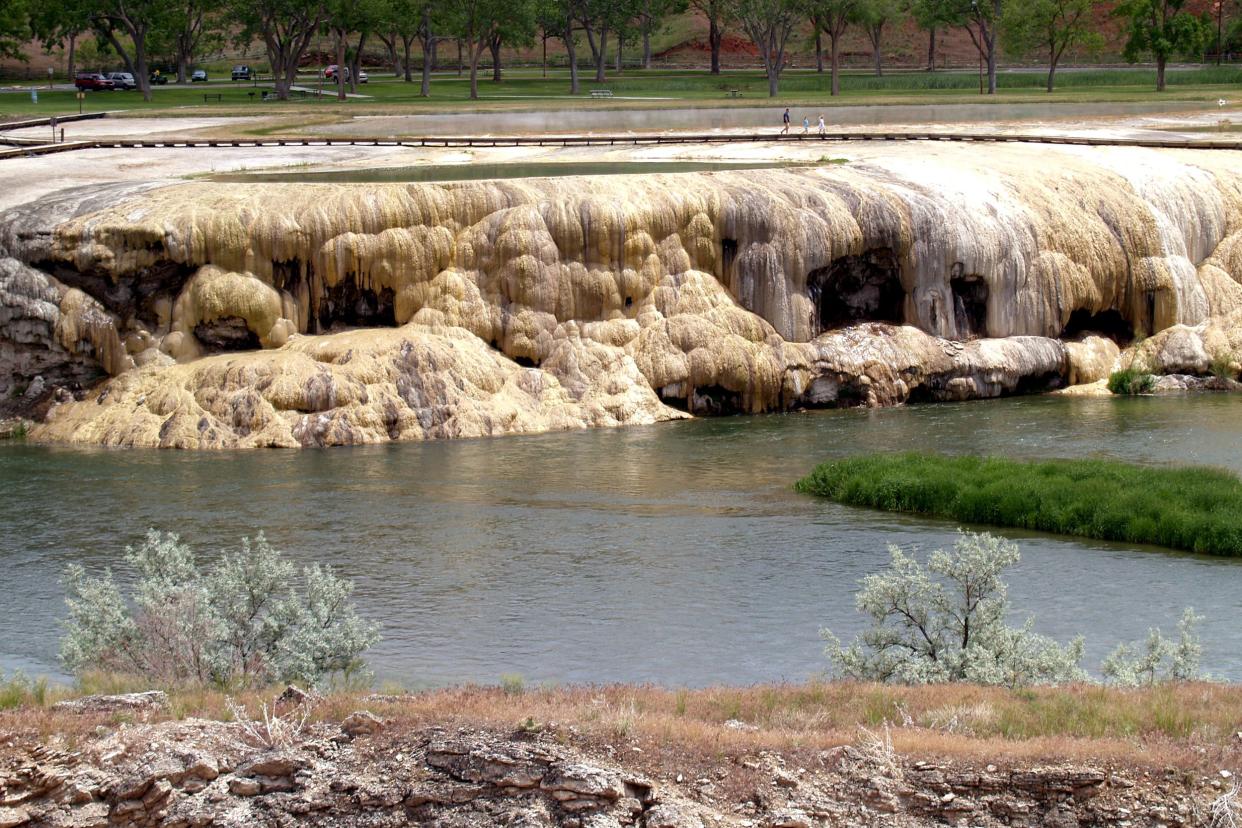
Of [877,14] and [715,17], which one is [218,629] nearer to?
[877,14]

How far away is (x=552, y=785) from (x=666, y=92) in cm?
8424

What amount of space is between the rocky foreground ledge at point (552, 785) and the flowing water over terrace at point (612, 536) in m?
5.46

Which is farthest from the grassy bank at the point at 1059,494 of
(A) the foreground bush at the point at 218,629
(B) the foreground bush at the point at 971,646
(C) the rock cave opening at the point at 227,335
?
(C) the rock cave opening at the point at 227,335

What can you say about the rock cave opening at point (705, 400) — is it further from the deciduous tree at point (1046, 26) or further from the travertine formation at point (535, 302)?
the deciduous tree at point (1046, 26)

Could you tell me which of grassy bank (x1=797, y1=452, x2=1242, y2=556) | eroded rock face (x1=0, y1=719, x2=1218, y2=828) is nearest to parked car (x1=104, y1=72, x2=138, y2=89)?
grassy bank (x1=797, y1=452, x2=1242, y2=556)

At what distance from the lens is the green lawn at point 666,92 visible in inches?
3113

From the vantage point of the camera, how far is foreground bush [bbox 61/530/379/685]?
733 inches

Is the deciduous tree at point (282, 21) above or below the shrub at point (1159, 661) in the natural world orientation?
above

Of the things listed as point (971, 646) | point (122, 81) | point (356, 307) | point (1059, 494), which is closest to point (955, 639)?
point (971, 646)

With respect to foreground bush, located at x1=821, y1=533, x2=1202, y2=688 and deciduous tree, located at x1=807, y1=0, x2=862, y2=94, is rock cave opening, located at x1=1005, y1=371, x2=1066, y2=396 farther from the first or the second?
deciduous tree, located at x1=807, y1=0, x2=862, y2=94

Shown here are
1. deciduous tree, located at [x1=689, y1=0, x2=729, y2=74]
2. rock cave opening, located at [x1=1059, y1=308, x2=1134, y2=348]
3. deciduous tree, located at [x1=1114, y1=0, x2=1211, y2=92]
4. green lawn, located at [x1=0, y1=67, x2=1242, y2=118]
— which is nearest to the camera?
rock cave opening, located at [x1=1059, y1=308, x2=1134, y2=348]

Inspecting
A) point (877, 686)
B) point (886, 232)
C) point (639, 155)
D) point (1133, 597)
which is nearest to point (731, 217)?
point (886, 232)

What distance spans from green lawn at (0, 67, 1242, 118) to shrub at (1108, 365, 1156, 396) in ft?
127

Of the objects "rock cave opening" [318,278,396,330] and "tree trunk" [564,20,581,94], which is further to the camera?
"tree trunk" [564,20,581,94]
